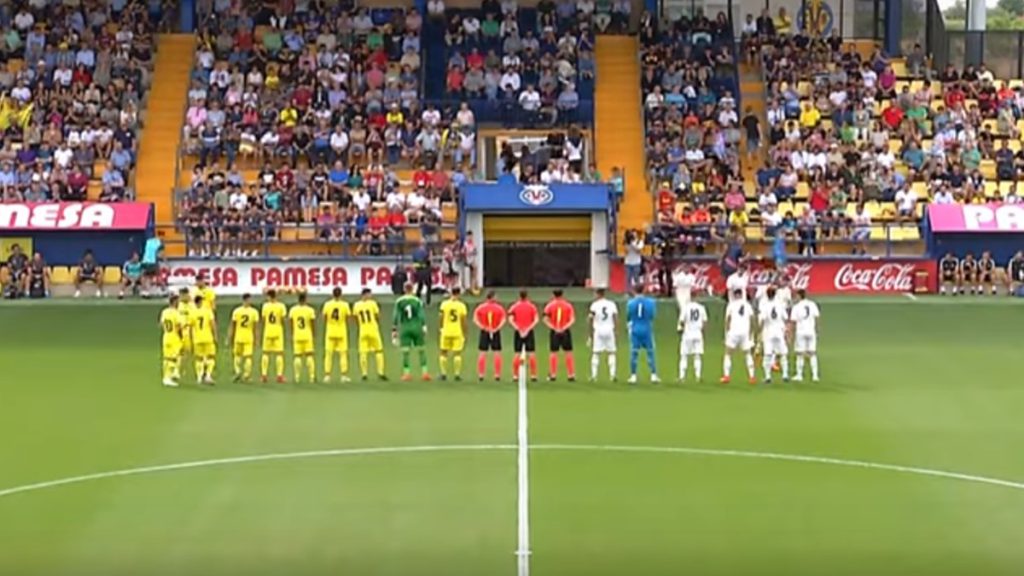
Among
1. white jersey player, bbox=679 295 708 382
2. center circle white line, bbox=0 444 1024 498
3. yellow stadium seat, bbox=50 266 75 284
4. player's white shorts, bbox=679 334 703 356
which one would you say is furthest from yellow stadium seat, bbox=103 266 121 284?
A: center circle white line, bbox=0 444 1024 498

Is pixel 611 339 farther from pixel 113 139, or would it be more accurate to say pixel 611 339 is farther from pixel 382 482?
pixel 113 139

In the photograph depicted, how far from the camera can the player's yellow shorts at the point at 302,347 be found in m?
30.2

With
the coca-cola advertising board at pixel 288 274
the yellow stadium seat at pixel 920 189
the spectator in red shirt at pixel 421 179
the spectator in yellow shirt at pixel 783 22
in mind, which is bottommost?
the coca-cola advertising board at pixel 288 274

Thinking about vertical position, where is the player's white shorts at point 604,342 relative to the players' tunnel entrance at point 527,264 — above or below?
below

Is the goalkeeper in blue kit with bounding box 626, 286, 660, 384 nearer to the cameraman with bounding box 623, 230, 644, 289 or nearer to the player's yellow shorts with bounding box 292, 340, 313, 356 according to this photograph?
the player's yellow shorts with bounding box 292, 340, 313, 356

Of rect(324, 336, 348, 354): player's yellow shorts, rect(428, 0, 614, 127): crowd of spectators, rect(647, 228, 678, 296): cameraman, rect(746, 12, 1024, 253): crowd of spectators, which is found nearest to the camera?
rect(324, 336, 348, 354): player's yellow shorts

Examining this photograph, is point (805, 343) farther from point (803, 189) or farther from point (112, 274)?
point (112, 274)

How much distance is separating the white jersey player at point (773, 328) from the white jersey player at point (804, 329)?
0.21m

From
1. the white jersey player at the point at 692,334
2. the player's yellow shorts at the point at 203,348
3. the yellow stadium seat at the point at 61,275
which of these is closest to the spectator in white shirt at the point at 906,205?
the white jersey player at the point at 692,334

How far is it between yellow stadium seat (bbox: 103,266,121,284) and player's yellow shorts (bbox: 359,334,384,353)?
1789 centimetres

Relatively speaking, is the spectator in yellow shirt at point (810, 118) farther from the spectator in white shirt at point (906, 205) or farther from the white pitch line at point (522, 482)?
the white pitch line at point (522, 482)

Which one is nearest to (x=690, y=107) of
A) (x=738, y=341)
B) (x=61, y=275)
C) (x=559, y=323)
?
(x=61, y=275)

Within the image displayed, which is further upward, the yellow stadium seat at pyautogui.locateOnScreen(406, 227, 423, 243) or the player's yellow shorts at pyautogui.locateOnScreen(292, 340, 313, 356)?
the yellow stadium seat at pyautogui.locateOnScreen(406, 227, 423, 243)

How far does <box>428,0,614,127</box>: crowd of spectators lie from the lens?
51438 millimetres
